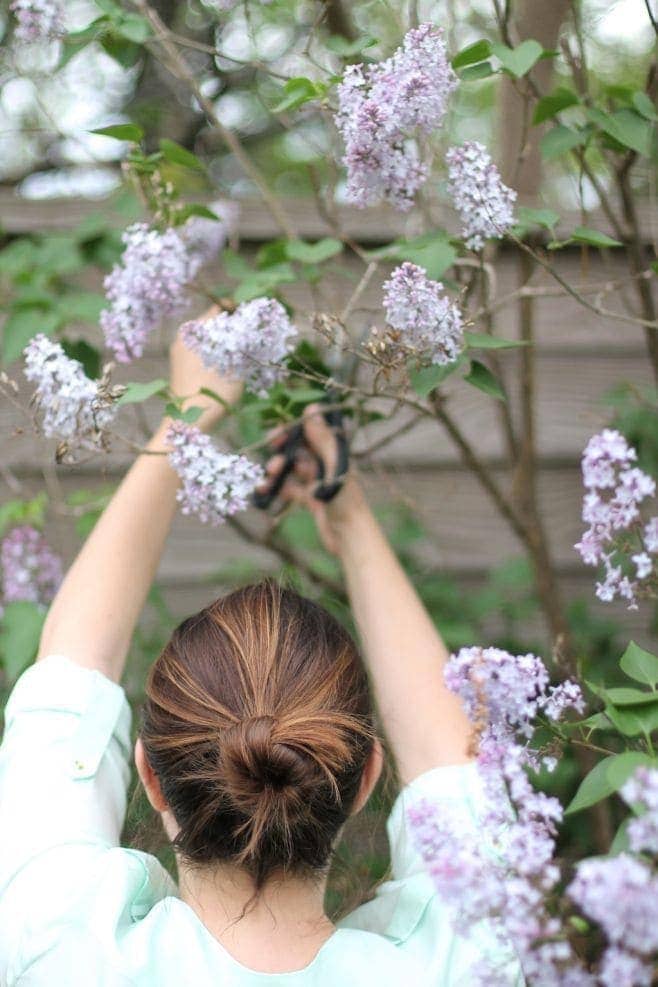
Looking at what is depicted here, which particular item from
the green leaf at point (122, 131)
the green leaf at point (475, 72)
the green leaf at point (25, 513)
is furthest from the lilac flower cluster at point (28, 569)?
the green leaf at point (475, 72)

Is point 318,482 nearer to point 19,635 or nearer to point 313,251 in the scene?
point 313,251

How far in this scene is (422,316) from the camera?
0.86m

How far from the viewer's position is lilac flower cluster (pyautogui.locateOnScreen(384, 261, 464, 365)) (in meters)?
0.84

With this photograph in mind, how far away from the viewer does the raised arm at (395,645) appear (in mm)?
962

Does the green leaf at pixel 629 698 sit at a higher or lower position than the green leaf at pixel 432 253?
lower

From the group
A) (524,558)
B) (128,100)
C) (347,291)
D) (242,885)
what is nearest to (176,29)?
(128,100)

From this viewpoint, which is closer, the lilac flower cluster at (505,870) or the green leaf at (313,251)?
the lilac flower cluster at (505,870)

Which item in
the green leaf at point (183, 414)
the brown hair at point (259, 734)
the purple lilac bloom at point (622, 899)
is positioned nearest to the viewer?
the purple lilac bloom at point (622, 899)

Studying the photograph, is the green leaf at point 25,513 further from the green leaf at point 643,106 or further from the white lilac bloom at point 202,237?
the green leaf at point 643,106

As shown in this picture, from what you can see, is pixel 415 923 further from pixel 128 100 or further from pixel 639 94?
pixel 128 100

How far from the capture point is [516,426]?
73.8 inches

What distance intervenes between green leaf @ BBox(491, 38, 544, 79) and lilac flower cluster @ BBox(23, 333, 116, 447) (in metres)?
0.44

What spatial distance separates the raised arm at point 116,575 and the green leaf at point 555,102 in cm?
41

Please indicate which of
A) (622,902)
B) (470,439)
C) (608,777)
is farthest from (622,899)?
(470,439)
